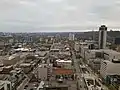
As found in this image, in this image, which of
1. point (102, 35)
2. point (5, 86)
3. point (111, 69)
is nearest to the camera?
point (5, 86)

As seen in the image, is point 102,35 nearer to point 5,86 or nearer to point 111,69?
point 111,69

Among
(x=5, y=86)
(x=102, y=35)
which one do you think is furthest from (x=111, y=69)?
(x=102, y=35)

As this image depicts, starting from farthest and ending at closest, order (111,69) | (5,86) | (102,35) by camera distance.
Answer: (102,35) → (111,69) → (5,86)

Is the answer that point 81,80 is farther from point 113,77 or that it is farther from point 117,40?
point 117,40

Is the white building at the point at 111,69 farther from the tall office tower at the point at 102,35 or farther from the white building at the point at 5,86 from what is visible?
the tall office tower at the point at 102,35

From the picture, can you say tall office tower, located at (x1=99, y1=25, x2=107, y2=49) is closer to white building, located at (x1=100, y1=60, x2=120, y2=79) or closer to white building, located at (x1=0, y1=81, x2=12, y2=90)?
white building, located at (x1=100, y1=60, x2=120, y2=79)

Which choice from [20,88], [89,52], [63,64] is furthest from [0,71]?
[89,52]

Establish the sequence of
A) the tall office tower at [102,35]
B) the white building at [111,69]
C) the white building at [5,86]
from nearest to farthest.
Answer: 1. the white building at [5,86]
2. the white building at [111,69]
3. the tall office tower at [102,35]

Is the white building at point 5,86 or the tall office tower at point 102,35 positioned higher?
the tall office tower at point 102,35

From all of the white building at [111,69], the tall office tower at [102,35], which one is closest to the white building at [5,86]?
the white building at [111,69]

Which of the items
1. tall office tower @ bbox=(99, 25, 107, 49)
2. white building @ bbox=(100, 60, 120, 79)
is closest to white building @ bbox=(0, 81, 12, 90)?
white building @ bbox=(100, 60, 120, 79)

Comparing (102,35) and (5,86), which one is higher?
(102,35)
